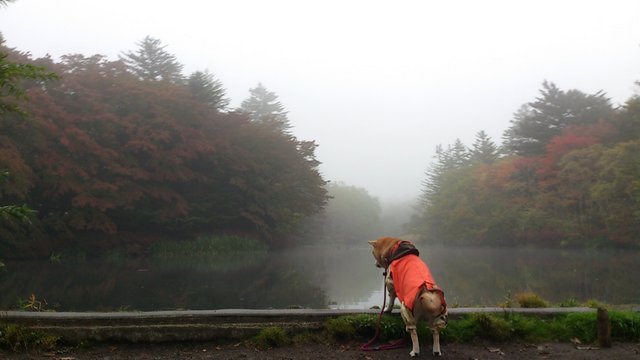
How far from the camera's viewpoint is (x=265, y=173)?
2570cm

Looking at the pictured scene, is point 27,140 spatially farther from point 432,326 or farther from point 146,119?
point 432,326

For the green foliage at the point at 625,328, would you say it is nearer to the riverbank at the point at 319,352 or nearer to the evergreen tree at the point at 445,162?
the riverbank at the point at 319,352

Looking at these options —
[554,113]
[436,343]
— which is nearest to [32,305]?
[436,343]

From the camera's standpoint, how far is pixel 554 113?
3522 cm

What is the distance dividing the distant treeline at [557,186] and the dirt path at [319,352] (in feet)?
64.0

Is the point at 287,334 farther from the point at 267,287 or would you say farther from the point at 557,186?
the point at 557,186

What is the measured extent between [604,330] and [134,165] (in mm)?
20186

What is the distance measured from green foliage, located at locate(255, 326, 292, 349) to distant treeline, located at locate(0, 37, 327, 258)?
1328 cm

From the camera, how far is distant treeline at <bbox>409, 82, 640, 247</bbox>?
22.0 m

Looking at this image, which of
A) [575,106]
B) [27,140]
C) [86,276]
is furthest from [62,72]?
[575,106]

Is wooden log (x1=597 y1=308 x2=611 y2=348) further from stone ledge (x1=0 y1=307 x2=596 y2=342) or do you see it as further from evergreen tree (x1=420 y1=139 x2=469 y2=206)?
evergreen tree (x1=420 y1=139 x2=469 y2=206)

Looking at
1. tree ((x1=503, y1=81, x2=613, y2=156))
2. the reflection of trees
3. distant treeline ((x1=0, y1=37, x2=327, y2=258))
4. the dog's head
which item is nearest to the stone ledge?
the dog's head

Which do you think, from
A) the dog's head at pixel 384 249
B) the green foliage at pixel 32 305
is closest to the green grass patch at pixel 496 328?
the dog's head at pixel 384 249

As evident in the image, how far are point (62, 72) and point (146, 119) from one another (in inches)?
170
